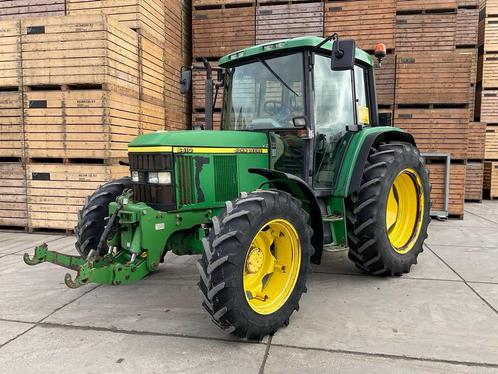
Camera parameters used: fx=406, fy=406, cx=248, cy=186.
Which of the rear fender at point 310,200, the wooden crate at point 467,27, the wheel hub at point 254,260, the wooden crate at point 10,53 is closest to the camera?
the wheel hub at point 254,260

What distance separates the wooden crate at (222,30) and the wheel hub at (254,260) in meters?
6.12

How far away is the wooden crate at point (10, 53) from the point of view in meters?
5.99

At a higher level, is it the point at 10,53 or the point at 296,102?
the point at 10,53

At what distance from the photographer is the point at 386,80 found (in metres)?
8.03

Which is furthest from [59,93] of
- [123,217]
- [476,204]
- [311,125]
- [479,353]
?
[476,204]

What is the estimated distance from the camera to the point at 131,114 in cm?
641

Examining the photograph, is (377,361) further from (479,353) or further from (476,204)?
(476,204)

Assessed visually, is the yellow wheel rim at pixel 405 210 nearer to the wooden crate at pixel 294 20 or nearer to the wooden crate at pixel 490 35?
the wooden crate at pixel 294 20

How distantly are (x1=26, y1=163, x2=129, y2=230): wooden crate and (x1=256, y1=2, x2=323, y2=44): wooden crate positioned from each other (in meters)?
4.11

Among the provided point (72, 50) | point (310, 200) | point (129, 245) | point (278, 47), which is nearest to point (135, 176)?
point (129, 245)

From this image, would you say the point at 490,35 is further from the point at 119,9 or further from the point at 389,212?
the point at 119,9

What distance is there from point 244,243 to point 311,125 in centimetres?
141

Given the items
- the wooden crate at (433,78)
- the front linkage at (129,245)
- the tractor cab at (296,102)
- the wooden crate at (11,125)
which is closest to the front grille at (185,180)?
the front linkage at (129,245)

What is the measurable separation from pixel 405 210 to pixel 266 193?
8.29 feet
